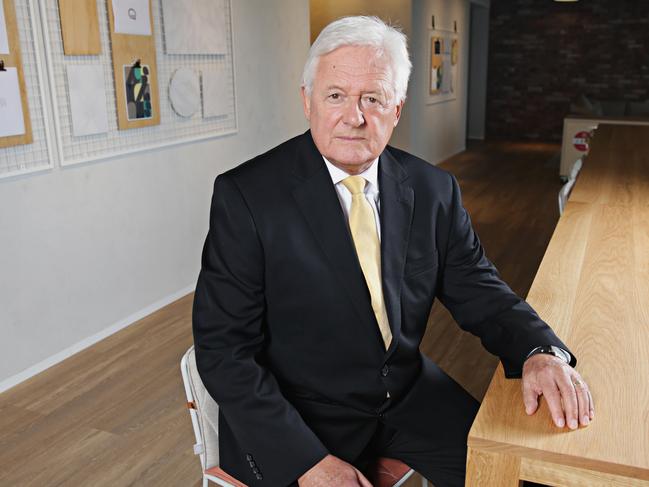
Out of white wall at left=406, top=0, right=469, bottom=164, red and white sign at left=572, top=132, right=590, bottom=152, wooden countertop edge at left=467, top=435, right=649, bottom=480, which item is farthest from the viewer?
white wall at left=406, top=0, right=469, bottom=164

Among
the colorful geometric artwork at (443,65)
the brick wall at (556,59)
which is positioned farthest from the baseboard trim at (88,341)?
the brick wall at (556,59)

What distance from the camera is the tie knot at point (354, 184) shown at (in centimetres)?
150

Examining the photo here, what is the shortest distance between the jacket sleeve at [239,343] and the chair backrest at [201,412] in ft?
0.10

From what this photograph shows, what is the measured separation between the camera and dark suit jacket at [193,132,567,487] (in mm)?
1374

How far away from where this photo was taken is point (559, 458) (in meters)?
0.99

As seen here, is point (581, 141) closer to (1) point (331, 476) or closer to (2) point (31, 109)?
(2) point (31, 109)

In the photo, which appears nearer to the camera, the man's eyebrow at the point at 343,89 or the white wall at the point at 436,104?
the man's eyebrow at the point at 343,89

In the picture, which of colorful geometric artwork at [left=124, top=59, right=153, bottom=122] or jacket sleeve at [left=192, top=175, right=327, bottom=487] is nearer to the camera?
jacket sleeve at [left=192, top=175, right=327, bottom=487]

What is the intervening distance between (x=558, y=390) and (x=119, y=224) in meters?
2.72

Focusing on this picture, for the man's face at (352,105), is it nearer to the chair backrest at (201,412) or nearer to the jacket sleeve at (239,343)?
the jacket sleeve at (239,343)

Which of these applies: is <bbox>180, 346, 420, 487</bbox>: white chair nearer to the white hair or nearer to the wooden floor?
the white hair

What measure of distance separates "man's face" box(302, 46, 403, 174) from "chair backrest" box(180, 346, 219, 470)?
1.83 feet

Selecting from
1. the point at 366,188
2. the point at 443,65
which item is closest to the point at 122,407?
the point at 366,188

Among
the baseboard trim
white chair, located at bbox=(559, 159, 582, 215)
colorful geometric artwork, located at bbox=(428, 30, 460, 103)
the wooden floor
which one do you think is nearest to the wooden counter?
white chair, located at bbox=(559, 159, 582, 215)
